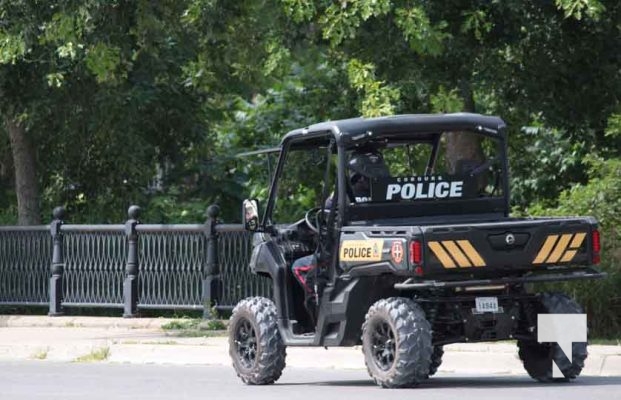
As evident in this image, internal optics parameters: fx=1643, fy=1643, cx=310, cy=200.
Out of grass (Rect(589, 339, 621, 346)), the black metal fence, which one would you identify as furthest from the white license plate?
the black metal fence

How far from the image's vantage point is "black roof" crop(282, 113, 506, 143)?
1329 cm

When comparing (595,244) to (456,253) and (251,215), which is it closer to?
(456,253)

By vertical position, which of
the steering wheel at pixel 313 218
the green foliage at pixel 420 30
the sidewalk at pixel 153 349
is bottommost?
the sidewalk at pixel 153 349

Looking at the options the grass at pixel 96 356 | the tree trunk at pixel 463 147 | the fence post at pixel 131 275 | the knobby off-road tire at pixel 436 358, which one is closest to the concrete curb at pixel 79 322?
the fence post at pixel 131 275

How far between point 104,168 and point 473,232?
1417cm

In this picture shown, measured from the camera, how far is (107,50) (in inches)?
768

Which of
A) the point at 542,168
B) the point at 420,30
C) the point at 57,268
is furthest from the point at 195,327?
the point at 542,168

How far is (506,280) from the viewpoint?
12750 mm

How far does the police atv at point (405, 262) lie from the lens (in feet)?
41.1

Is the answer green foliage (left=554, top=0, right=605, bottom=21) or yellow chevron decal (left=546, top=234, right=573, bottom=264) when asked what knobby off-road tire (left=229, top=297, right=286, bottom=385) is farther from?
green foliage (left=554, top=0, right=605, bottom=21)

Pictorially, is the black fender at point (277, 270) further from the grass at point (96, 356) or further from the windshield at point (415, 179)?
the grass at point (96, 356)

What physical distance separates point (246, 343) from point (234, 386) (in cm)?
41

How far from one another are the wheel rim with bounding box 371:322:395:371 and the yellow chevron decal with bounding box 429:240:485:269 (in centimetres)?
71

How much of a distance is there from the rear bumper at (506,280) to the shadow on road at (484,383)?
0.85 m
